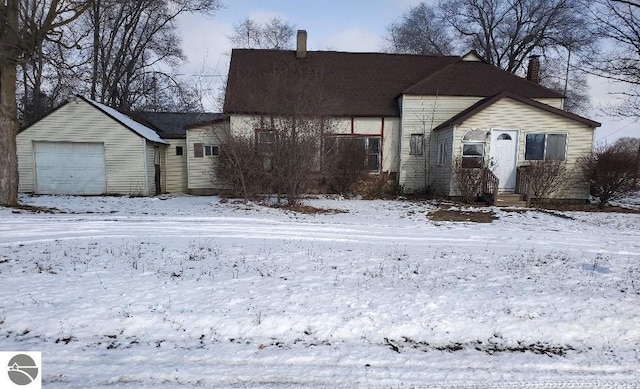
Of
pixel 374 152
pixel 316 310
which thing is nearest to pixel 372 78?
pixel 374 152

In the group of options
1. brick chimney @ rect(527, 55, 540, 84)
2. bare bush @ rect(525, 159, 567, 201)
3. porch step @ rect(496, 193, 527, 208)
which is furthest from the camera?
brick chimney @ rect(527, 55, 540, 84)

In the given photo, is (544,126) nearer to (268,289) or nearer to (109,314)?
(268,289)

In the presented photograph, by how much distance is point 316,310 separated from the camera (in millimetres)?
4160

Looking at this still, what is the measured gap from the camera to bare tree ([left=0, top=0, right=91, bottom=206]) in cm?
993

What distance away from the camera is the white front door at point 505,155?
50.1ft

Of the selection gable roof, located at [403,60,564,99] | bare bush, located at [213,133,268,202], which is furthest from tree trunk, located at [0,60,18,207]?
gable roof, located at [403,60,564,99]

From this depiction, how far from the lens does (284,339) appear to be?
3.69 metres

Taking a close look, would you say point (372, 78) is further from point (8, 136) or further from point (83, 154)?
point (8, 136)

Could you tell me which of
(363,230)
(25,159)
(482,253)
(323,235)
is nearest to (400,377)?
(482,253)

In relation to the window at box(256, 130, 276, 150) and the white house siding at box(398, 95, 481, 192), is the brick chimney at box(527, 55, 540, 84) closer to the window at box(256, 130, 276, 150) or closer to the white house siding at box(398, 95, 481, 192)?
the white house siding at box(398, 95, 481, 192)

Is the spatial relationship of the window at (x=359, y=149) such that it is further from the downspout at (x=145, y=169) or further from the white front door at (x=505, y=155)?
the downspout at (x=145, y=169)

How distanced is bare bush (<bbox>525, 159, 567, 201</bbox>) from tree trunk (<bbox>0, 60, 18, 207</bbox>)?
17.7 metres
